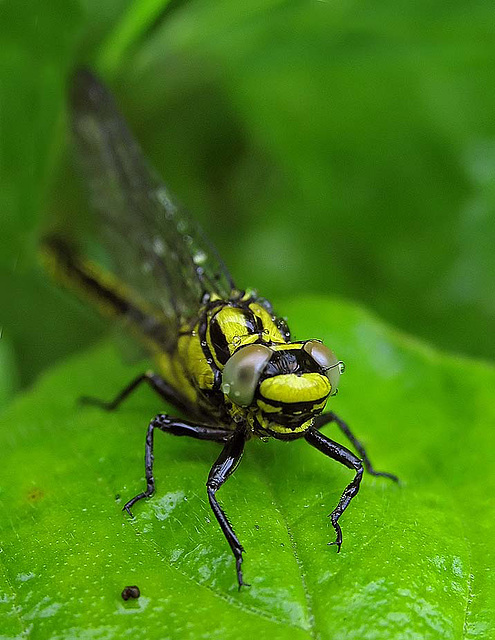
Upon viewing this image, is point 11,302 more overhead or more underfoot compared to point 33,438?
more underfoot

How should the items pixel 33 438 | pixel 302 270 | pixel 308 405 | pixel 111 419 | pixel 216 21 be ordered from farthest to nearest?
pixel 302 270
pixel 216 21
pixel 111 419
pixel 33 438
pixel 308 405

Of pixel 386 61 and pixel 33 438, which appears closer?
pixel 33 438

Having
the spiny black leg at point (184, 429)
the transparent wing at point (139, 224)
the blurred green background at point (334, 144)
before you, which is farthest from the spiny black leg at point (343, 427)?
the blurred green background at point (334, 144)

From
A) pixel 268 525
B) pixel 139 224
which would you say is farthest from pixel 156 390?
pixel 139 224

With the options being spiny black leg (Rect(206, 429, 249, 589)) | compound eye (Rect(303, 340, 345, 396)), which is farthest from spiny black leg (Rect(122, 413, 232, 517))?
compound eye (Rect(303, 340, 345, 396))

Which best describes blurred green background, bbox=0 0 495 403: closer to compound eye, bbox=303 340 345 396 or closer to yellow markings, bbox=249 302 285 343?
yellow markings, bbox=249 302 285 343

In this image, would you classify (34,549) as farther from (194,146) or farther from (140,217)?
(194,146)

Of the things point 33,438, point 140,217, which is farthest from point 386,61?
point 33,438
